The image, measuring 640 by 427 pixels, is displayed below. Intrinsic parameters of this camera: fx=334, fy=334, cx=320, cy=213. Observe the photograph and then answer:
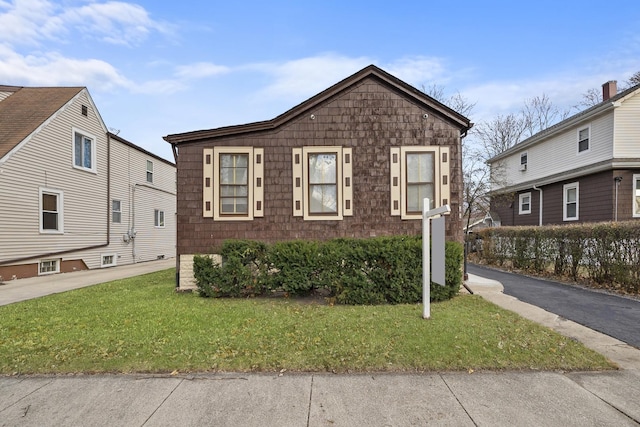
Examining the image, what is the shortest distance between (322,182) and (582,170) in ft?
41.5

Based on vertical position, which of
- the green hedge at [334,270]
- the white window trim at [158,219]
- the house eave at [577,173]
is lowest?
the green hedge at [334,270]

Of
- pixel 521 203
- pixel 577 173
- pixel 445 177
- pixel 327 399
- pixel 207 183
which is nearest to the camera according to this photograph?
pixel 327 399

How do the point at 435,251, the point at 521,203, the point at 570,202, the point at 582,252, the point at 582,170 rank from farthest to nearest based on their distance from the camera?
the point at 521,203 → the point at 570,202 → the point at 582,170 → the point at 582,252 → the point at 435,251

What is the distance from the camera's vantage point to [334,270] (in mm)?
6828

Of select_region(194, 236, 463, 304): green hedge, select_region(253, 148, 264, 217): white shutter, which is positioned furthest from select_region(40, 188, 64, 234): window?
select_region(253, 148, 264, 217): white shutter

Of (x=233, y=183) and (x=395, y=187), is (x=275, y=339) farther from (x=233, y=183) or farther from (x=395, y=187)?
(x=395, y=187)

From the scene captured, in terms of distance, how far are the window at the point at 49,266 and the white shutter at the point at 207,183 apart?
7.97m

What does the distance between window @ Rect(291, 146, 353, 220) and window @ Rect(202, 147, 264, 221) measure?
3.12ft

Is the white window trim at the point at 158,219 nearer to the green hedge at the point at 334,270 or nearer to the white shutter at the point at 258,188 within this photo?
the white shutter at the point at 258,188

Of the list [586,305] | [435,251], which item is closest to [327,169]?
[435,251]

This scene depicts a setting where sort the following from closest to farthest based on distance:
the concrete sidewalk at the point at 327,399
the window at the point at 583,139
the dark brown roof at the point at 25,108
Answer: the concrete sidewalk at the point at 327,399, the dark brown roof at the point at 25,108, the window at the point at 583,139

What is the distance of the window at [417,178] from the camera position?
8312mm

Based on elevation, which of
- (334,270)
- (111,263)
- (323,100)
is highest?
(323,100)

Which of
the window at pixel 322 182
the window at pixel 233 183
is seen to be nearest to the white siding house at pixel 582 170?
the window at pixel 322 182
